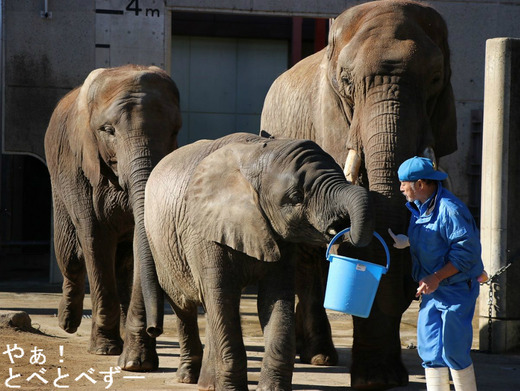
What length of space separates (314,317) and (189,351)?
4.35 feet

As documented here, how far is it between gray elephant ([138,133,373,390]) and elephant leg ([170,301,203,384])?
0.66 m

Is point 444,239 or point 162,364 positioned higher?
point 444,239

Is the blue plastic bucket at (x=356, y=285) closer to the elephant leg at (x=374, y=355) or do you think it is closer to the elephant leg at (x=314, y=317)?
the elephant leg at (x=374, y=355)

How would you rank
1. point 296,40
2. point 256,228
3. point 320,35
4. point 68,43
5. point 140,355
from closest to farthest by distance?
point 256,228 → point 140,355 → point 68,43 → point 320,35 → point 296,40

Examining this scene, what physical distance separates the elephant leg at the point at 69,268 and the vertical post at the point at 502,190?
11.3 feet

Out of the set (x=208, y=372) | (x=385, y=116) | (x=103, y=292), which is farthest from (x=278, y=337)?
(x=103, y=292)

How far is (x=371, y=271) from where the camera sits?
5547mm

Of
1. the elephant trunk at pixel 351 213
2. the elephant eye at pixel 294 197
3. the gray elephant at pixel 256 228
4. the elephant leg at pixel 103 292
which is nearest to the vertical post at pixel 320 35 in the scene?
the elephant leg at pixel 103 292

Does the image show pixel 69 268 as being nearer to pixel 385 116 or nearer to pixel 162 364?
pixel 162 364

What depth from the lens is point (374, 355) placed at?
677cm

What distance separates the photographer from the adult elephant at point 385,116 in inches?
257

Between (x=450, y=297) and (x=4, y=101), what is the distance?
983cm

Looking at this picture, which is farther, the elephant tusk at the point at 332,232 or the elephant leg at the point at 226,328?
the elephant leg at the point at 226,328

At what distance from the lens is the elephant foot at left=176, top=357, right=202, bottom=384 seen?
7.07 metres
